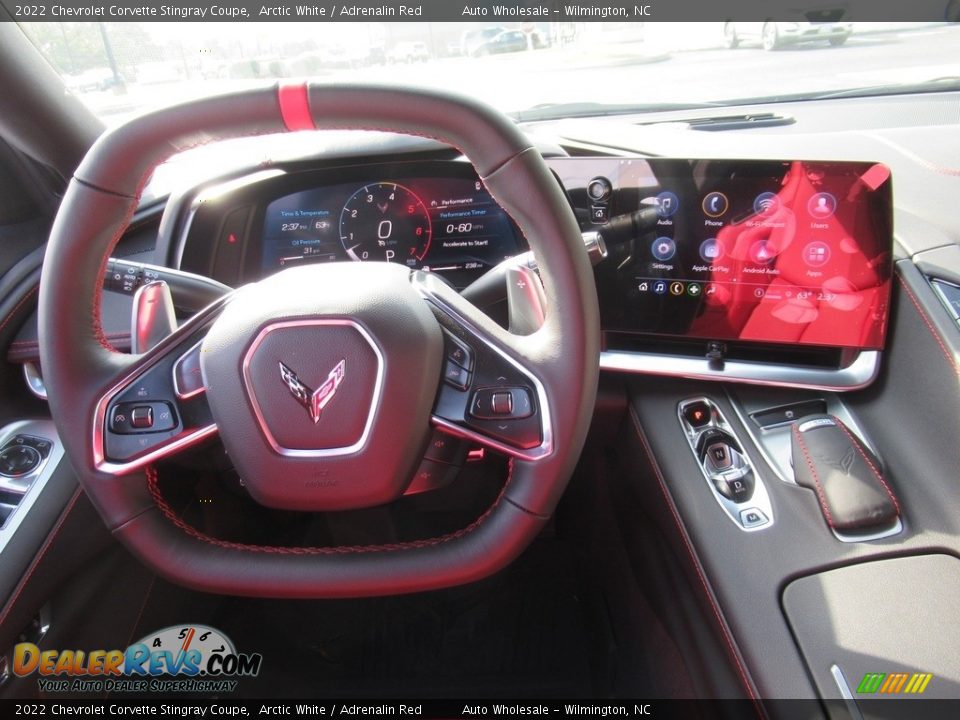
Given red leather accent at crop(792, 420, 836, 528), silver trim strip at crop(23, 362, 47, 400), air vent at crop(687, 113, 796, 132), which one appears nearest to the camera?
red leather accent at crop(792, 420, 836, 528)

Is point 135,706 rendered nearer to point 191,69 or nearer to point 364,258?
point 364,258

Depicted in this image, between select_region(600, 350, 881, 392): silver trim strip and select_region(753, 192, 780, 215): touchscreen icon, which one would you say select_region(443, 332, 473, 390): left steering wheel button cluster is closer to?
select_region(600, 350, 881, 392): silver trim strip

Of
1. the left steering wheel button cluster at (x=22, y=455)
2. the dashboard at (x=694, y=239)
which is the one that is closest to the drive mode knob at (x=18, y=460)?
the left steering wheel button cluster at (x=22, y=455)

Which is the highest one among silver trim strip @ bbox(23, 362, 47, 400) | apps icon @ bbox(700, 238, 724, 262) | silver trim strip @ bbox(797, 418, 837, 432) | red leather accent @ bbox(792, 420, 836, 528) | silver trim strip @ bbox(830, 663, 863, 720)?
apps icon @ bbox(700, 238, 724, 262)

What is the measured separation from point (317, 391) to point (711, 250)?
3.10 ft

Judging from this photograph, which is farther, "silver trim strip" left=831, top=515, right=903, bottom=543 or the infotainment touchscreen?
the infotainment touchscreen

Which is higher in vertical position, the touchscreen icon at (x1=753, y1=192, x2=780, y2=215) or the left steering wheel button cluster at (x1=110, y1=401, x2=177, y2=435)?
the touchscreen icon at (x1=753, y1=192, x2=780, y2=215)

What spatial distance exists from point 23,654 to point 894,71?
2.69 m

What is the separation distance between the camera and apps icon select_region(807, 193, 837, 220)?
53.4 inches

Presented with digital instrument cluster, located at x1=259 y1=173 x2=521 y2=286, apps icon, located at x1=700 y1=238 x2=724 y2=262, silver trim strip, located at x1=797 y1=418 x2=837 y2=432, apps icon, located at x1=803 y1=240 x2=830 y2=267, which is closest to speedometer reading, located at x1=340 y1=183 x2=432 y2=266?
digital instrument cluster, located at x1=259 y1=173 x2=521 y2=286

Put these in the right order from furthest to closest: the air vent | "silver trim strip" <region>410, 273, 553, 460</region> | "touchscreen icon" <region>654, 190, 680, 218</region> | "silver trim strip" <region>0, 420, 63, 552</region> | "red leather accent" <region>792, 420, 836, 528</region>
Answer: the air vent < "touchscreen icon" <region>654, 190, 680, 218</region> < "silver trim strip" <region>0, 420, 63, 552</region> < "red leather accent" <region>792, 420, 836, 528</region> < "silver trim strip" <region>410, 273, 553, 460</region>

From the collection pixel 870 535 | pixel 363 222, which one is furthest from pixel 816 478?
pixel 363 222

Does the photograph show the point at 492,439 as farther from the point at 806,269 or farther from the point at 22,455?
the point at 22,455

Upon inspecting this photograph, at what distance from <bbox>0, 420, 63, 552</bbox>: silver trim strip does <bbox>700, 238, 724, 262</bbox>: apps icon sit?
1.36 m
